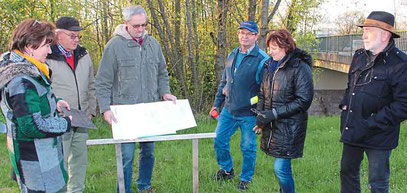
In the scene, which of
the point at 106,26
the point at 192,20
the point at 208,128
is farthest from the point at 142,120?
the point at 106,26

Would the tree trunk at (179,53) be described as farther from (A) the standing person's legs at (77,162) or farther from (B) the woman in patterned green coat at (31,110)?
(B) the woman in patterned green coat at (31,110)

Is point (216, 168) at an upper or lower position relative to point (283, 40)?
lower

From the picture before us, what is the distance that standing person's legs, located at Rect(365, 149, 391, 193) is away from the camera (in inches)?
127

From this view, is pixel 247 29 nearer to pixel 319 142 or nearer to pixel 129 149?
pixel 129 149

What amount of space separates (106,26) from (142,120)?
683cm

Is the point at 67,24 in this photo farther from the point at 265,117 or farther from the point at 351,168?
the point at 351,168

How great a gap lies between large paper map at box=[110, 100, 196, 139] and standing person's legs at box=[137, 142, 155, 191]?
64cm

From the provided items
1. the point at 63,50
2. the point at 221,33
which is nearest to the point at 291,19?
the point at 221,33

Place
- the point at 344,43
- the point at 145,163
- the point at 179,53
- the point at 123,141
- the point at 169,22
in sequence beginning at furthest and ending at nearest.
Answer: the point at 344,43
the point at 169,22
the point at 179,53
the point at 145,163
the point at 123,141

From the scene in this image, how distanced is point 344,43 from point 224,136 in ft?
64.3

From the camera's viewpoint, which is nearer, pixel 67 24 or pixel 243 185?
pixel 67 24

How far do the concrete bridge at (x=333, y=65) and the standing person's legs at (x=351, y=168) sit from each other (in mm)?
9548

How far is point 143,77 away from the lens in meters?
3.78

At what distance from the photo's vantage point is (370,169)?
331cm
